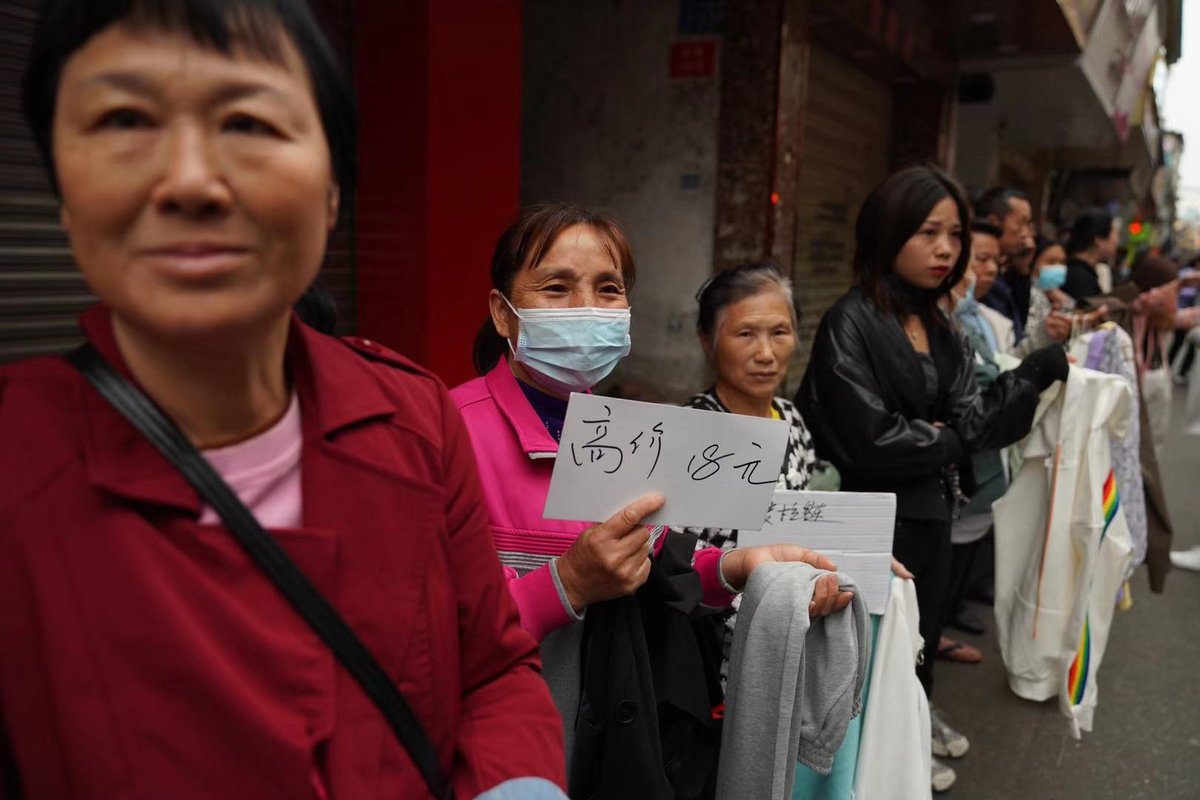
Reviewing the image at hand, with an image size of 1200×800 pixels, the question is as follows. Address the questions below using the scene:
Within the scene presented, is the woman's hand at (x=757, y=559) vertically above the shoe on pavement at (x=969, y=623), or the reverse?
the woman's hand at (x=757, y=559)

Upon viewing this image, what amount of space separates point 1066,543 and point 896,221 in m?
1.66

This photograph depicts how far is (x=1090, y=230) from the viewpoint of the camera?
6.12 meters

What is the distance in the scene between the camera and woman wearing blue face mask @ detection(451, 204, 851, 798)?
150cm

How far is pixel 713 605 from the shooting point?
1.91 m

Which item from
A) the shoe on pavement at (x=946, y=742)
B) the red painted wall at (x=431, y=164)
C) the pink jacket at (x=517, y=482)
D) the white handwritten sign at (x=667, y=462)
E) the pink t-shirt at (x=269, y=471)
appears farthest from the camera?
the red painted wall at (x=431, y=164)

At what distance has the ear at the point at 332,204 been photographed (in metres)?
0.94

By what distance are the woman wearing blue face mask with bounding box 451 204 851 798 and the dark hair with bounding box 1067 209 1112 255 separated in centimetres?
551

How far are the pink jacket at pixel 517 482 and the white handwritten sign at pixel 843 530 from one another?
0.55m

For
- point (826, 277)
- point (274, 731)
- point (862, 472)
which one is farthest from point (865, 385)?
point (826, 277)

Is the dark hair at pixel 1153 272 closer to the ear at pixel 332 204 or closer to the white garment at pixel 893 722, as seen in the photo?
the white garment at pixel 893 722

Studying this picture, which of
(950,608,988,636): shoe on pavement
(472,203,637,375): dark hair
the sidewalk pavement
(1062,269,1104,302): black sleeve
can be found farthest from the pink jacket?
(1062,269,1104,302): black sleeve

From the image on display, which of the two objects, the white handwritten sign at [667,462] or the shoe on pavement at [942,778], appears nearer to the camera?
the white handwritten sign at [667,462]

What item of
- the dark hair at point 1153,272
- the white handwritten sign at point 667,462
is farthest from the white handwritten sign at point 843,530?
the dark hair at point 1153,272

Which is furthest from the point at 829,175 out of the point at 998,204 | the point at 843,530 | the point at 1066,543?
the point at 843,530
